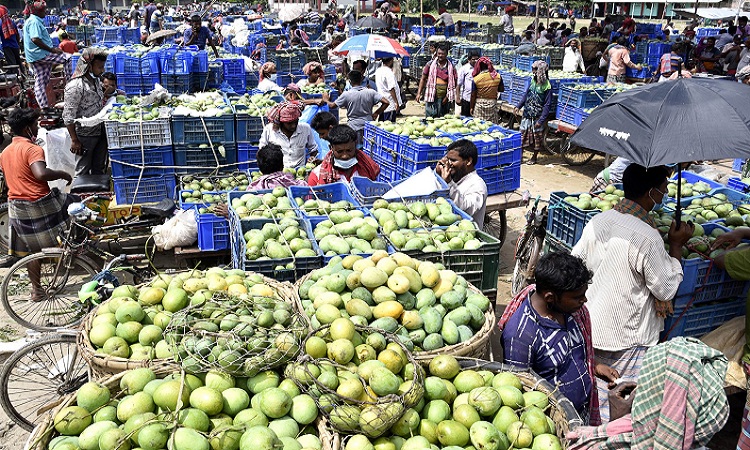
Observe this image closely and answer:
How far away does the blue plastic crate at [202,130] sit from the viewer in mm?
7094

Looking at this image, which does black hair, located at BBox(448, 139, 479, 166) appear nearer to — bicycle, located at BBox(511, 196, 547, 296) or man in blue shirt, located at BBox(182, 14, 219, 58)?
bicycle, located at BBox(511, 196, 547, 296)

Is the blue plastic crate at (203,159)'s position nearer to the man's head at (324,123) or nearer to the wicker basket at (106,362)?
the man's head at (324,123)

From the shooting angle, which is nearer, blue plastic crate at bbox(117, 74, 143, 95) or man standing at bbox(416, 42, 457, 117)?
blue plastic crate at bbox(117, 74, 143, 95)

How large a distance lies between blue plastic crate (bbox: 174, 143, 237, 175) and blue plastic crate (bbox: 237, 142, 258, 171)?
2.6 inches

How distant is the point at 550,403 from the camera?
2760 millimetres

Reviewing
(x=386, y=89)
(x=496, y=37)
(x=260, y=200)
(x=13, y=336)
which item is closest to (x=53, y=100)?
(x=386, y=89)

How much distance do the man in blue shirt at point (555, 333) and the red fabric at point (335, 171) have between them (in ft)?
9.96

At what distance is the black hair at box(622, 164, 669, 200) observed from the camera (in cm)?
369

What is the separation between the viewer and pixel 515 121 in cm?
1393

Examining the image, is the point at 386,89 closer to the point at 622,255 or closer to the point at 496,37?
the point at 622,255

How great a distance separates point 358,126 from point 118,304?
6083mm

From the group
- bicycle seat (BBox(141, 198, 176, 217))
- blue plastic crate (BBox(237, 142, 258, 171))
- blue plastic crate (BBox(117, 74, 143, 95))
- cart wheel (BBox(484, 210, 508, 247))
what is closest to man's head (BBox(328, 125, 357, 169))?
bicycle seat (BBox(141, 198, 176, 217))

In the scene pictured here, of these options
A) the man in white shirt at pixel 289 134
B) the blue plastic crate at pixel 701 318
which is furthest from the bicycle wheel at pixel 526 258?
the man in white shirt at pixel 289 134

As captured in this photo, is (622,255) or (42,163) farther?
(42,163)
